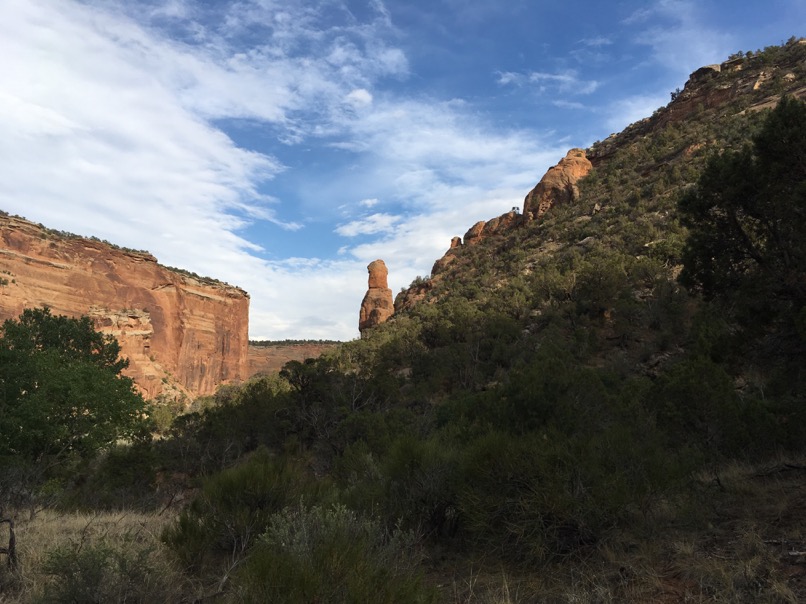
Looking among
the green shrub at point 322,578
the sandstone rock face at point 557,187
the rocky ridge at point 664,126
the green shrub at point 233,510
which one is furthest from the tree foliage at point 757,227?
the sandstone rock face at point 557,187

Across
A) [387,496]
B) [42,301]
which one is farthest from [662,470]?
[42,301]

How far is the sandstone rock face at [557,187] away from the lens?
56812 millimetres

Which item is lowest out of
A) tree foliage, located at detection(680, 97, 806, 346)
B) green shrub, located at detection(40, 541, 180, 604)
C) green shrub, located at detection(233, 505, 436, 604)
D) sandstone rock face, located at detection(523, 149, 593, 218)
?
green shrub, located at detection(40, 541, 180, 604)

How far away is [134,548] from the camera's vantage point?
5332mm

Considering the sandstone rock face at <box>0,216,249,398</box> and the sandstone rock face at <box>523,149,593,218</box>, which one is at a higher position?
the sandstone rock face at <box>523,149,593,218</box>

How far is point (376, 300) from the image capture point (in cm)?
7344

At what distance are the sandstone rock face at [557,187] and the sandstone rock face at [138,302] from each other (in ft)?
183

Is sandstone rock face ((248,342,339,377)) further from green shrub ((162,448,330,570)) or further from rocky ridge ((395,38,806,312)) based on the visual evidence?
green shrub ((162,448,330,570))

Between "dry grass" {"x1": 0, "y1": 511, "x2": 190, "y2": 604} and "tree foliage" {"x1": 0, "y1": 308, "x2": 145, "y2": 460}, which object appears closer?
"dry grass" {"x1": 0, "y1": 511, "x2": 190, "y2": 604}

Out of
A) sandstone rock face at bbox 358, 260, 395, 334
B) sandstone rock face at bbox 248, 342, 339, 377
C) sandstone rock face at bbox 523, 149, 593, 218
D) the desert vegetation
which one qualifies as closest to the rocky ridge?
sandstone rock face at bbox 523, 149, 593, 218

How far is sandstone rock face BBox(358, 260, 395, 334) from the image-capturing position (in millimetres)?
70938

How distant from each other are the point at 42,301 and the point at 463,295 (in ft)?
181

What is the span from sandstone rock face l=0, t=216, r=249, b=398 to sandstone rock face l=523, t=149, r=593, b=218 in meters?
55.7

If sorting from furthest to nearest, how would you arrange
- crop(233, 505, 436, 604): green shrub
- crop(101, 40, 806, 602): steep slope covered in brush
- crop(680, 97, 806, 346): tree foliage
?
crop(680, 97, 806, 346): tree foliage, crop(101, 40, 806, 602): steep slope covered in brush, crop(233, 505, 436, 604): green shrub
